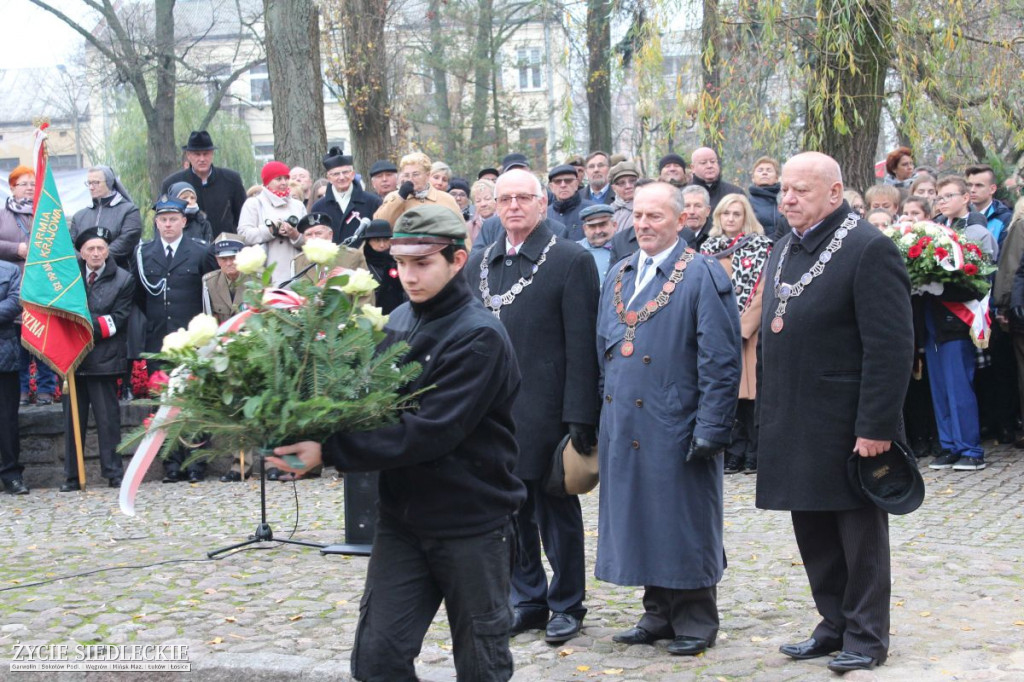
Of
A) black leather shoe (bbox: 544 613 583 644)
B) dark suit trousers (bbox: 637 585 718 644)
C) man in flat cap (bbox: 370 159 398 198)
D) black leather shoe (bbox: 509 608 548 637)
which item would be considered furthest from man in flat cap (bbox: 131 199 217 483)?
dark suit trousers (bbox: 637 585 718 644)

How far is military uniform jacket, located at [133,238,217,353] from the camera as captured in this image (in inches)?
468

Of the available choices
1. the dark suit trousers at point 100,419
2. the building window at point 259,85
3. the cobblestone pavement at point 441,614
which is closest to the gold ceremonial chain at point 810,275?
the cobblestone pavement at point 441,614

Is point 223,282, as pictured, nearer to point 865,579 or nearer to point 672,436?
point 672,436

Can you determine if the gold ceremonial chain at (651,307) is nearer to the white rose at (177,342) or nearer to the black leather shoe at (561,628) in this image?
the black leather shoe at (561,628)

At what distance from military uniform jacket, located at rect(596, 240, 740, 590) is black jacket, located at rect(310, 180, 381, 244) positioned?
20.5 ft

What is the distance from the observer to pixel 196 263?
1196cm

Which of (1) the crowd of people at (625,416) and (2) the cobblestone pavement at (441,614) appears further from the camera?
(2) the cobblestone pavement at (441,614)

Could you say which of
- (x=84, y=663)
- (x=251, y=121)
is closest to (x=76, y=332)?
(x=84, y=663)

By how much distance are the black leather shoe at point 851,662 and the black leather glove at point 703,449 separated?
3.51ft

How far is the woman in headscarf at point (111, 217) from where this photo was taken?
12477 mm

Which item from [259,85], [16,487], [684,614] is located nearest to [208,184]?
[16,487]

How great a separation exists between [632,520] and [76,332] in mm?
7303

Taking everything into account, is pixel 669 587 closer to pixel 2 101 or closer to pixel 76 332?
pixel 76 332

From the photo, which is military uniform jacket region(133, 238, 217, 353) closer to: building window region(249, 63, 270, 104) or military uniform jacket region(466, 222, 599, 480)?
military uniform jacket region(466, 222, 599, 480)
